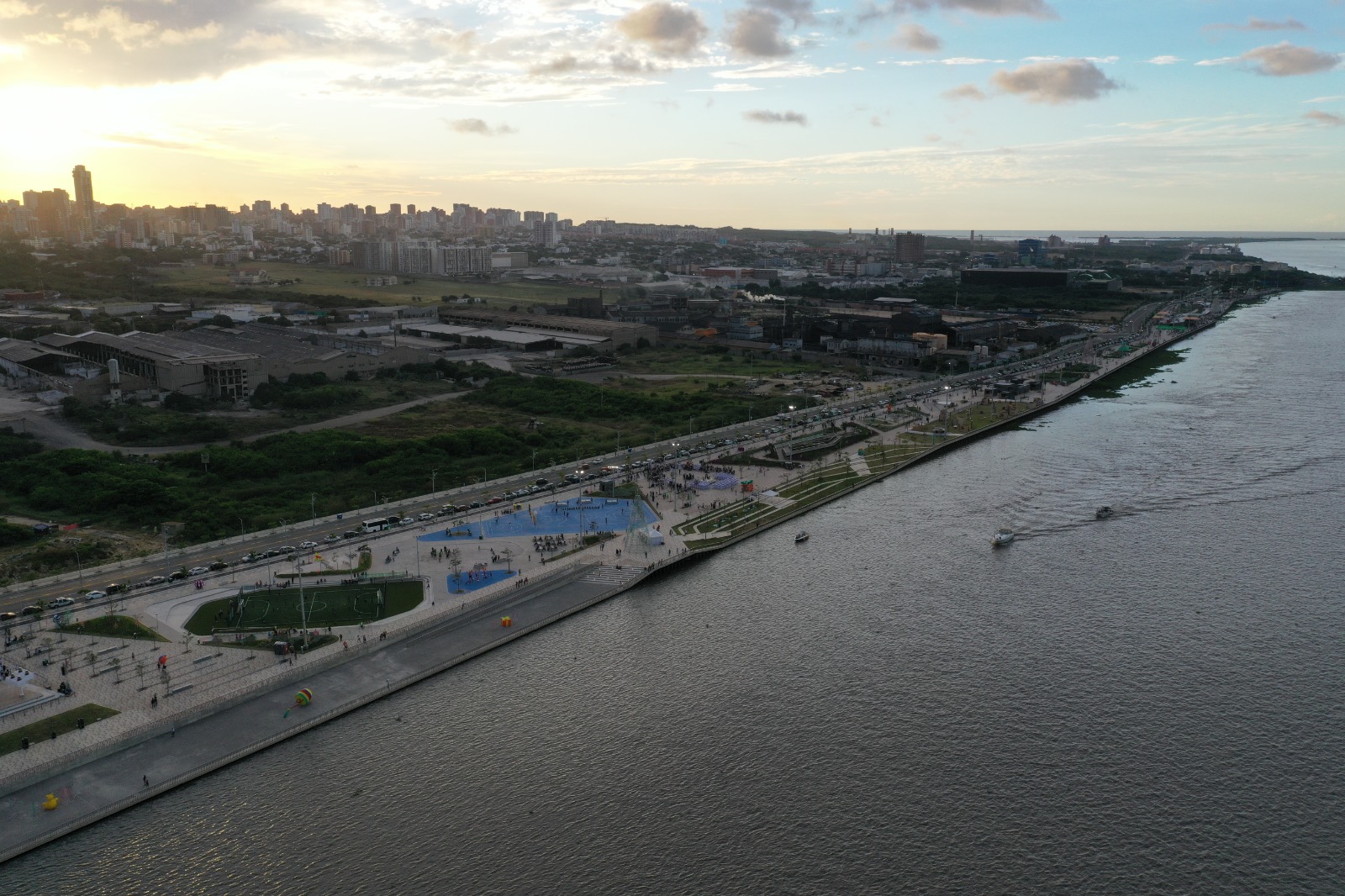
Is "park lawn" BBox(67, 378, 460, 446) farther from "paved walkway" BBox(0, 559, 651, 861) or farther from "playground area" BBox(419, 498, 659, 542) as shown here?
"paved walkway" BBox(0, 559, 651, 861)

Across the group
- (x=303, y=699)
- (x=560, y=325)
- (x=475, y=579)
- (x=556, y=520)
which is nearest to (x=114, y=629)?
(x=303, y=699)

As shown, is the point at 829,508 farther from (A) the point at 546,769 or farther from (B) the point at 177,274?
(B) the point at 177,274

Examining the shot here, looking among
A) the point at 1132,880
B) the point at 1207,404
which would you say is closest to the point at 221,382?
the point at 1132,880

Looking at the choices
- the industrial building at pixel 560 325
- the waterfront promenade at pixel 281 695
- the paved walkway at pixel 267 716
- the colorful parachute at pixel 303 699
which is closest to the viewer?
the paved walkway at pixel 267 716

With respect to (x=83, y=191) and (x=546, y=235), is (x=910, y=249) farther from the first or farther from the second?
(x=83, y=191)

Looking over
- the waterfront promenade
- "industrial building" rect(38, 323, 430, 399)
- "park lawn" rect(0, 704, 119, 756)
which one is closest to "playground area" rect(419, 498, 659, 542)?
the waterfront promenade

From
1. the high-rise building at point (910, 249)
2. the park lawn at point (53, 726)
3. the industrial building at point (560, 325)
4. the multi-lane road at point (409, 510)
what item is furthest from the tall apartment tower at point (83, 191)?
the park lawn at point (53, 726)

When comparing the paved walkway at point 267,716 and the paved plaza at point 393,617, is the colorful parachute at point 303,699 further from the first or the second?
the paved plaza at point 393,617

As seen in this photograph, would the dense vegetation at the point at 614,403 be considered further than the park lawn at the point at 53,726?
Yes
